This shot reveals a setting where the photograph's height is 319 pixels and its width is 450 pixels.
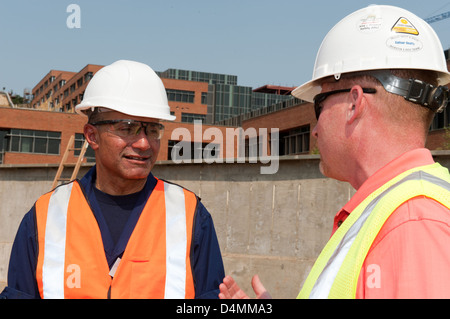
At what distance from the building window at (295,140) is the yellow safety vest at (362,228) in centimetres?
3998

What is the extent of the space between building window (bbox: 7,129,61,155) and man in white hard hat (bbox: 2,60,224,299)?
4375 cm

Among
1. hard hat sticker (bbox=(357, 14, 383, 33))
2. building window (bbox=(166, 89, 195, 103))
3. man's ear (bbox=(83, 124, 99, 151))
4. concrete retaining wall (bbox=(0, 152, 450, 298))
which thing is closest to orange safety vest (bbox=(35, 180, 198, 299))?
man's ear (bbox=(83, 124, 99, 151))

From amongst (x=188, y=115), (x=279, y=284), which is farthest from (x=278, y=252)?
(x=188, y=115)

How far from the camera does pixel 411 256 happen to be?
134 cm

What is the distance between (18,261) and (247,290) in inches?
309

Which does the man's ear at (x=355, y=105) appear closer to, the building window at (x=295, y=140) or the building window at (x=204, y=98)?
the building window at (x=295, y=140)

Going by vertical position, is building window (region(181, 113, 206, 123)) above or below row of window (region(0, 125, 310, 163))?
above

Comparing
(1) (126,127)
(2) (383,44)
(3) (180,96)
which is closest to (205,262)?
(1) (126,127)

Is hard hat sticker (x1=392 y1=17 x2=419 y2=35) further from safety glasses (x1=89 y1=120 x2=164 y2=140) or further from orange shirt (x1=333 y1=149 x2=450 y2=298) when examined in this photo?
safety glasses (x1=89 y1=120 x2=164 y2=140)

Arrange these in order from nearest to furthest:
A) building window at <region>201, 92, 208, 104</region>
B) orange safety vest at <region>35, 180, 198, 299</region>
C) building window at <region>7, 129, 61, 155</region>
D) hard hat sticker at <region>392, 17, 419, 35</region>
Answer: hard hat sticker at <region>392, 17, 419, 35</region>
orange safety vest at <region>35, 180, 198, 299</region>
building window at <region>7, 129, 61, 155</region>
building window at <region>201, 92, 208, 104</region>

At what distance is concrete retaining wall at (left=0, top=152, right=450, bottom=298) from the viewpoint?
31.6 feet

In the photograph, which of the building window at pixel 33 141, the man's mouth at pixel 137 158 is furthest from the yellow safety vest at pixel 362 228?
the building window at pixel 33 141

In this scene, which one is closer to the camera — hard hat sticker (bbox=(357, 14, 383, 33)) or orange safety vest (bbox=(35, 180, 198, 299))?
hard hat sticker (bbox=(357, 14, 383, 33))
